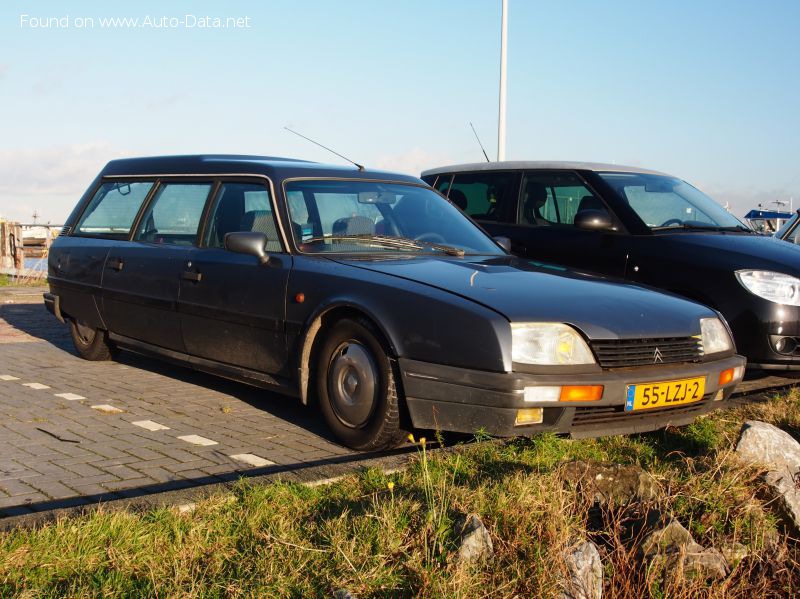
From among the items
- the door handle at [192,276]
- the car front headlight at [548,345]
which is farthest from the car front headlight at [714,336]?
the door handle at [192,276]

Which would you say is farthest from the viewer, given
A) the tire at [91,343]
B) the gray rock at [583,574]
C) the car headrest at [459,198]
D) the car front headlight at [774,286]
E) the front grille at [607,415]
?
the car headrest at [459,198]

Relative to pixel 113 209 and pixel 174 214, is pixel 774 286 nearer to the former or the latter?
pixel 174 214

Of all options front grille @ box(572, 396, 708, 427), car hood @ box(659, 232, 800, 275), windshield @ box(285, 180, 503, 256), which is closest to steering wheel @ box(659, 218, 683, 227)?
car hood @ box(659, 232, 800, 275)

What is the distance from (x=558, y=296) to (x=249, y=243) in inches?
76.8

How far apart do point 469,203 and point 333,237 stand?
3.21m

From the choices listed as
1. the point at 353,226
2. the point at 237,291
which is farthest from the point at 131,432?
the point at 353,226

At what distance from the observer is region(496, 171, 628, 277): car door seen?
297 inches

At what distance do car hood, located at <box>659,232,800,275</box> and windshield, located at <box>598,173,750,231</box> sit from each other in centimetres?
26

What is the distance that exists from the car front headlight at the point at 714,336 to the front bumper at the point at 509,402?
0.39 metres

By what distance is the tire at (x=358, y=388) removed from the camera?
4.86 meters

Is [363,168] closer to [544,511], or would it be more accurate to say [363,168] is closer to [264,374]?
[264,374]

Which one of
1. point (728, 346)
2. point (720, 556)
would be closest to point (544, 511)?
point (720, 556)

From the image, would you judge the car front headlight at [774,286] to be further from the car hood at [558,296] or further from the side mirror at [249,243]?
the side mirror at [249,243]

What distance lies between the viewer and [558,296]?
4.91 meters
